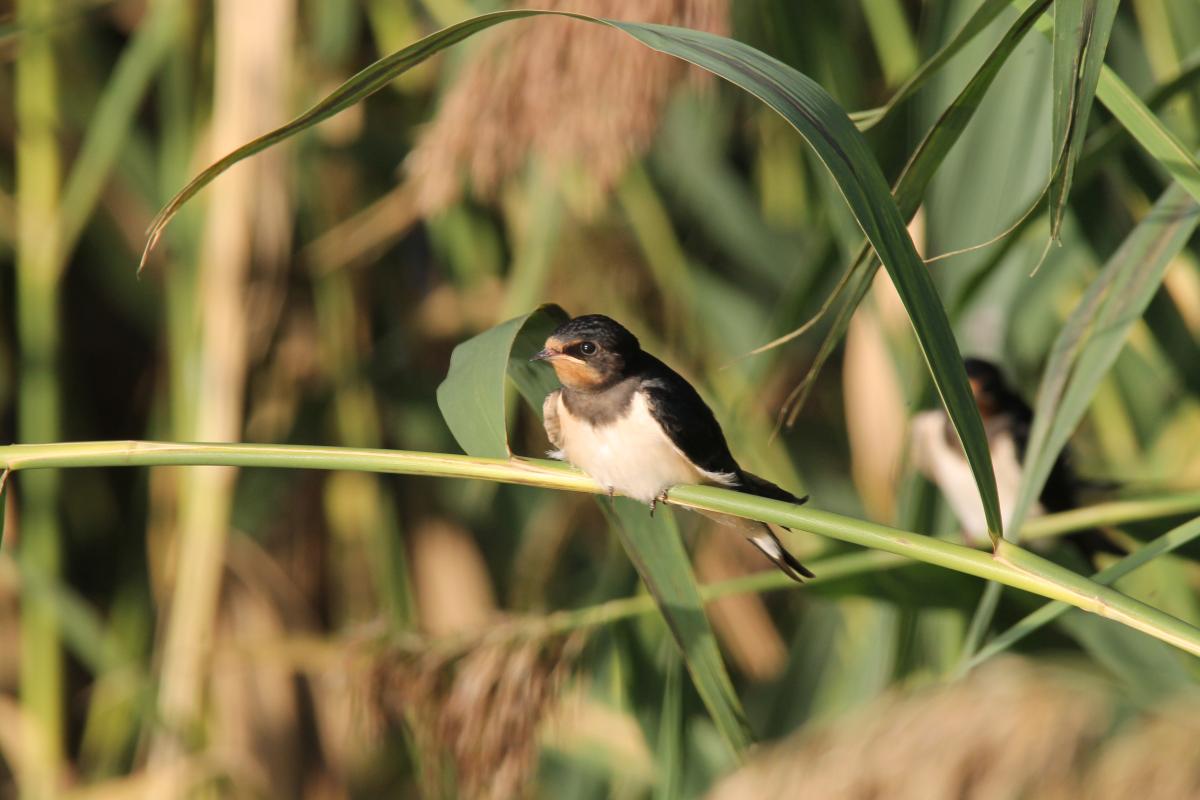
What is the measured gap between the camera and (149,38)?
2.28 metres

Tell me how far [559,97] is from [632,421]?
41 cm

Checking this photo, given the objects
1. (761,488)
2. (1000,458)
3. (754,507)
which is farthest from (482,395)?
(1000,458)

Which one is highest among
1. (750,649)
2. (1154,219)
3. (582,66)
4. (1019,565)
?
(582,66)

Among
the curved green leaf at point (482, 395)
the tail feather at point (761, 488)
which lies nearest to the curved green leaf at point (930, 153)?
the curved green leaf at point (482, 395)

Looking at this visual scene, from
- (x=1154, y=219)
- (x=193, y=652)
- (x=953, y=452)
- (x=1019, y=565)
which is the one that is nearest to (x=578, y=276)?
(x=953, y=452)

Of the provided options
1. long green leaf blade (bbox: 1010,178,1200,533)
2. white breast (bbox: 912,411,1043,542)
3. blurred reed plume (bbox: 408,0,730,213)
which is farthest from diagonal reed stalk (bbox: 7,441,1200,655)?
white breast (bbox: 912,411,1043,542)

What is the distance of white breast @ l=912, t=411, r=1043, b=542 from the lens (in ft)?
6.74

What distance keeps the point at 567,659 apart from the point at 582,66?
0.67m

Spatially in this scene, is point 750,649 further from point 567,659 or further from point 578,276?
point 567,659

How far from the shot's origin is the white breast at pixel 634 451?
1.46m

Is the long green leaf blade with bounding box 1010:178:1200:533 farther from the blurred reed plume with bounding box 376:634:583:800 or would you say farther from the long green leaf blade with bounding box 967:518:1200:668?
the blurred reed plume with bounding box 376:634:583:800

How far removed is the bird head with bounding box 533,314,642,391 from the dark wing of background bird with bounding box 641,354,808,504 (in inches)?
1.6

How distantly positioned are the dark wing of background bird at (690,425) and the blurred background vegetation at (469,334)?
0.15 metres

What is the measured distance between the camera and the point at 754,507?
3.22 feet
